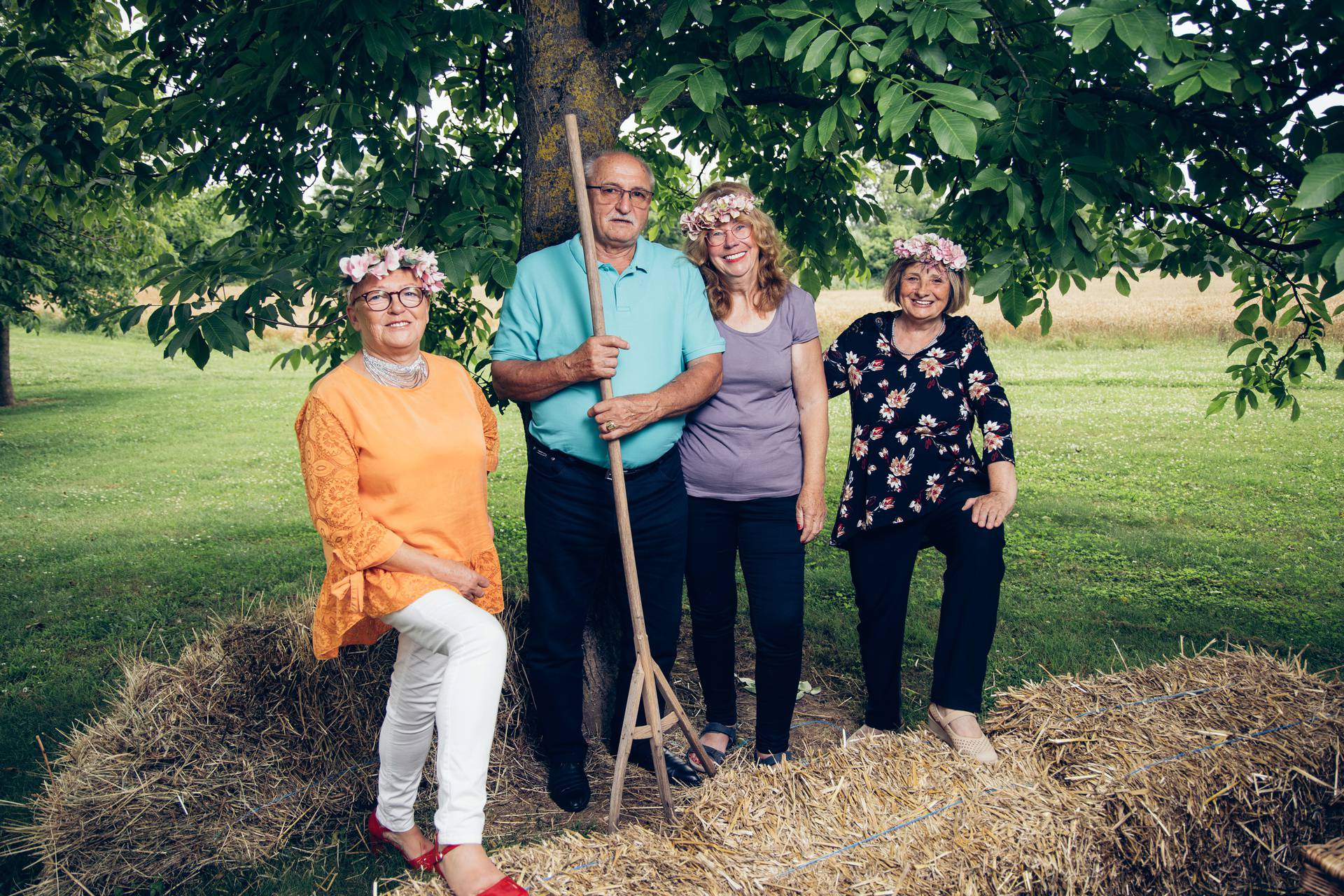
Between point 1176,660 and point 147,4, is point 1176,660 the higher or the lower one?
the lower one

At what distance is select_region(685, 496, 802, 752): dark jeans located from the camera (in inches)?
146

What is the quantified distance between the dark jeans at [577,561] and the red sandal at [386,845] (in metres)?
0.61

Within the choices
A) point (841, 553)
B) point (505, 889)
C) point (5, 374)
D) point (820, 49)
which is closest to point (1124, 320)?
point (841, 553)

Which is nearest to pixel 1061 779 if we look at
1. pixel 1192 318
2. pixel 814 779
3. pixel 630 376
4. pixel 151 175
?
pixel 814 779

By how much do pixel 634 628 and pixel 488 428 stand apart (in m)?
0.87

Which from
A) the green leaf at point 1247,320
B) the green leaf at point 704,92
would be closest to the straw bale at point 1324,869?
the green leaf at point 704,92

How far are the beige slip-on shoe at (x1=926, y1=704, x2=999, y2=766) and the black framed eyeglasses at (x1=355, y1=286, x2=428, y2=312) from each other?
7.58ft

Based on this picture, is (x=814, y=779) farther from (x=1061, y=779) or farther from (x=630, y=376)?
(x=630, y=376)

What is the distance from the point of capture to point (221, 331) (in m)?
3.26

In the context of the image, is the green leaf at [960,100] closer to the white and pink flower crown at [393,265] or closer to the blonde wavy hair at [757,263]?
the blonde wavy hair at [757,263]

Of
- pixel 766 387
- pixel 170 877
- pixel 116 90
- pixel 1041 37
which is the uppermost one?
Answer: pixel 1041 37

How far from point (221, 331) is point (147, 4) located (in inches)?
103

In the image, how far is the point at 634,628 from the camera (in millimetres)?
3467

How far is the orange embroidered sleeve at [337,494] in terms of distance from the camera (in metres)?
2.93
